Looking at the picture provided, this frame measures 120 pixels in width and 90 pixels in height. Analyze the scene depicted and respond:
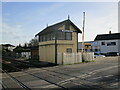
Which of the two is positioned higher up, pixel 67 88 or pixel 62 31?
pixel 62 31

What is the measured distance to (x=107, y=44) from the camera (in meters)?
57.3

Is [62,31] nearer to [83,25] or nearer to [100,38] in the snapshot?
[83,25]

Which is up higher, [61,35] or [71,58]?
[61,35]

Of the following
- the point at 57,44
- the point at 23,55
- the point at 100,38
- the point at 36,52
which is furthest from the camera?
the point at 100,38

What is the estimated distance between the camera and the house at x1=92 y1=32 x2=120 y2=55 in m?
54.8

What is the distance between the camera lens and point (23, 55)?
50938mm

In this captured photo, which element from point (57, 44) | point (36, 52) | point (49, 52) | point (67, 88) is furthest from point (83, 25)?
point (67, 88)

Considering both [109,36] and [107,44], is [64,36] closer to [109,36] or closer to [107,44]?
[107,44]

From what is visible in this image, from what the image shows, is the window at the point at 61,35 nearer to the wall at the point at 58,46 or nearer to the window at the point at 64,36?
the window at the point at 64,36

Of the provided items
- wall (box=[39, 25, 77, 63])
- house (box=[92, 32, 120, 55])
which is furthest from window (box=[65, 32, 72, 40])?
house (box=[92, 32, 120, 55])

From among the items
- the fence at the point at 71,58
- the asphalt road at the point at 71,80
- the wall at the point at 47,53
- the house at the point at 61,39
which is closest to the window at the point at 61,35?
the house at the point at 61,39

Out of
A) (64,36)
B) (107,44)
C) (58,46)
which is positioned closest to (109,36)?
(107,44)

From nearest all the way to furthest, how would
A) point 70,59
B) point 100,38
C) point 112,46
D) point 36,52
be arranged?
point 70,59
point 36,52
point 112,46
point 100,38

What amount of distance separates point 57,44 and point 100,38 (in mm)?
39754
